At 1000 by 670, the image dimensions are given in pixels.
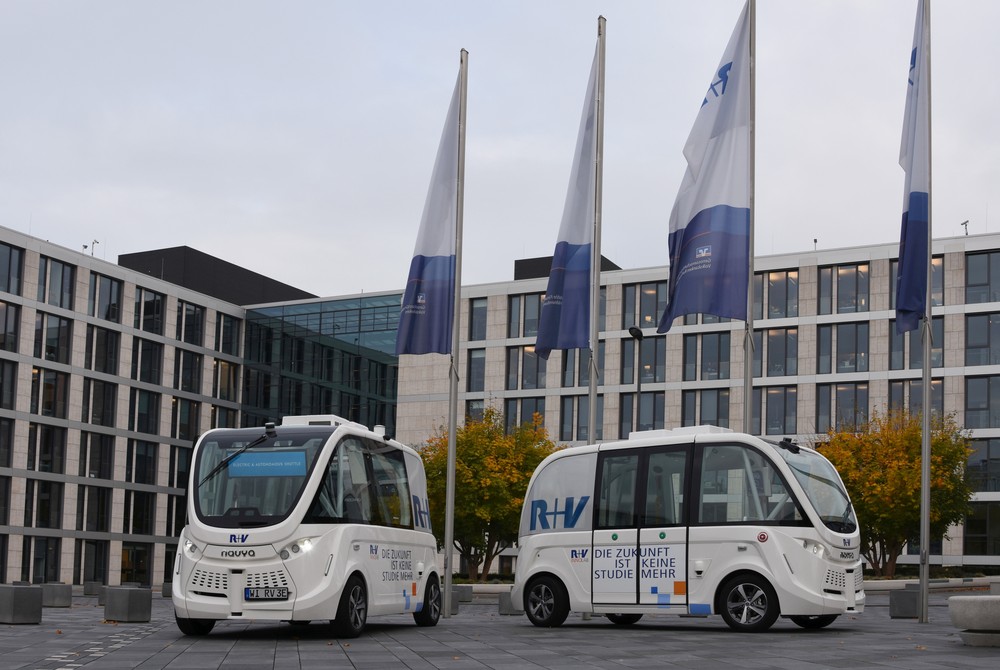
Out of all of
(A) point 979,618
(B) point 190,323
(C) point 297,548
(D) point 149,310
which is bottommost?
(A) point 979,618

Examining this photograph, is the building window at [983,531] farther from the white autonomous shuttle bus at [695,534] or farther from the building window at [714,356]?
the white autonomous shuttle bus at [695,534]

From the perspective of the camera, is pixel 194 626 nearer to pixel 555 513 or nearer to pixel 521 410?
pixel 555 513

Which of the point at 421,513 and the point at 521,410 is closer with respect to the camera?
the point at 421,513

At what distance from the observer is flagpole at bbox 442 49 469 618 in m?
25.7

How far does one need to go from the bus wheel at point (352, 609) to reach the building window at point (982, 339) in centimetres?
5174

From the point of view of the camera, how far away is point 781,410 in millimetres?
68312

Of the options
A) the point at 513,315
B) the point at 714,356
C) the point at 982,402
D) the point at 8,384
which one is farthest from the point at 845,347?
the point at 8,384

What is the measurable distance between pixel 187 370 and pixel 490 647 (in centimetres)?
6550

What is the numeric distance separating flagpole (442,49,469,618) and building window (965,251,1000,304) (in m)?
43.2

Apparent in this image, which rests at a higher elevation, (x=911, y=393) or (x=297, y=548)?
(x=911, y=393)

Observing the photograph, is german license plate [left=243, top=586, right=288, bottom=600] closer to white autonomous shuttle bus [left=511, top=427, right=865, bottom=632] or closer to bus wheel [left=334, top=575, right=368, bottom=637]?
bus wheel [left=334, top=575, right=368, bottom=637]

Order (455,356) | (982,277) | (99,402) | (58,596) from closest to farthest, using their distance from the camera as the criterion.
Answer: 1. (455,356)
2. (58,596)
3. (982,277)
4. (99,402)

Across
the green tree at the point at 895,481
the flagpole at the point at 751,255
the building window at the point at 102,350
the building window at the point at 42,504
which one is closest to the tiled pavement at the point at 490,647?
the flagpole at the point at 751,255

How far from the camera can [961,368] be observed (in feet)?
211
